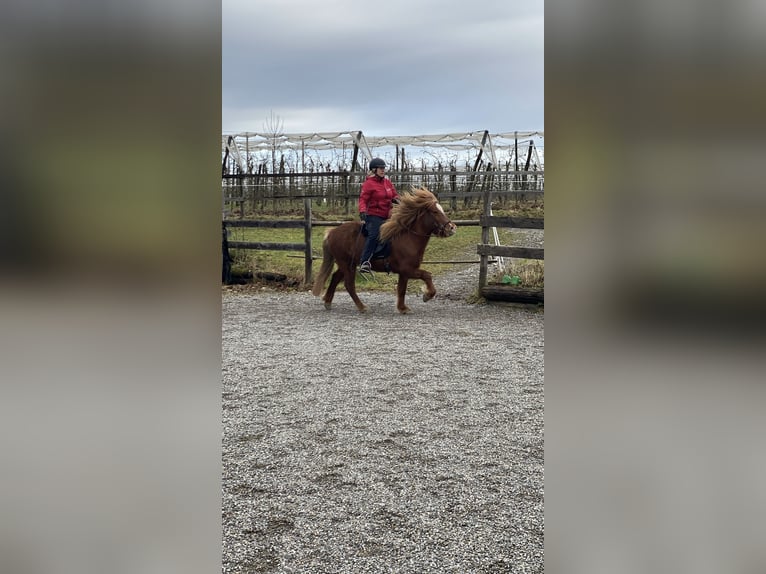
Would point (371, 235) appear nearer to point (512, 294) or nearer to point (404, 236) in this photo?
point (404, 236)

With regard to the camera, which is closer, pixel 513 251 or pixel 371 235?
pixel 371 235

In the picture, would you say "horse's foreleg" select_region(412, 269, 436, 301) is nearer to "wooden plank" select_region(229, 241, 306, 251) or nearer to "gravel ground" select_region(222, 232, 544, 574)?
"gravel ground" select_region(222, 232, 544, 574)

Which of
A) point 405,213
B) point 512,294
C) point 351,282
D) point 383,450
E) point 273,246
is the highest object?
point 405,213

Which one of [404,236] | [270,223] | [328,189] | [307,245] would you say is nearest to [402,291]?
[404,236]

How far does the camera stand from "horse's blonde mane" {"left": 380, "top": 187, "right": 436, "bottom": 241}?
734cm

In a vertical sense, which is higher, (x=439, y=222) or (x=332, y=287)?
(x=439, y=222)
